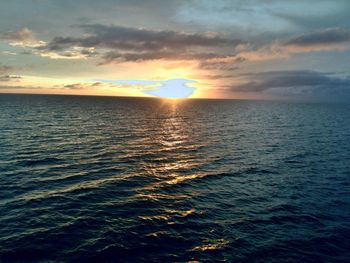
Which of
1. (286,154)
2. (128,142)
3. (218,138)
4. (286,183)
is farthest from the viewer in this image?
(218,138)

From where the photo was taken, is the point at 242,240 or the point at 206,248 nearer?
the point at 206,248

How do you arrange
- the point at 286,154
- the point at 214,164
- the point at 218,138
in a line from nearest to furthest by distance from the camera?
the point at 214,164 → the point at 286,154 → the point at 218,138

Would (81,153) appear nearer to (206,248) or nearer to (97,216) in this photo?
(97,216)

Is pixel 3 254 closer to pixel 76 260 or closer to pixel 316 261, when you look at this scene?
pixel 76 260

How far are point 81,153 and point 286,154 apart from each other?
141ft

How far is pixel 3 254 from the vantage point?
69.3ft

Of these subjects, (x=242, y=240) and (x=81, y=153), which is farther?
(x=81, y=153)

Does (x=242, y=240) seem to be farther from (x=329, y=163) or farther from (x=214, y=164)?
(x=329, y=163)

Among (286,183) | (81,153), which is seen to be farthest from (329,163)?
(81,153)

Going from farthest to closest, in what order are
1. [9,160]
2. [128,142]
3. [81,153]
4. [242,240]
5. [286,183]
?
1. [128,142]
2. [81,153]
3. [9,160]
4. [286,183]
5. [242,240]

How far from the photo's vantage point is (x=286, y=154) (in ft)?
194

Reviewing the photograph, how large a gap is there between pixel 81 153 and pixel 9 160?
39.9ft

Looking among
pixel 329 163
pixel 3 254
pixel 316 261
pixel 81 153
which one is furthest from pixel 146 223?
pixel 329 163

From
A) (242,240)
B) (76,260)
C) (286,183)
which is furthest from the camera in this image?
(286,183)
